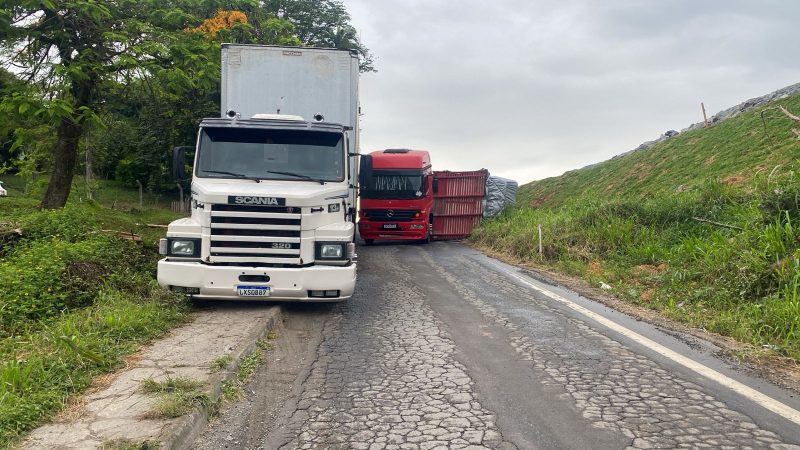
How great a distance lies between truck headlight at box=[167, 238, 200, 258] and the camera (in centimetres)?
733

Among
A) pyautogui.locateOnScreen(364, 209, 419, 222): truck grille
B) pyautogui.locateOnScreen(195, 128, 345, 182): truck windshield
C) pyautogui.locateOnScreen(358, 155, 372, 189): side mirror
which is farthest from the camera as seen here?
pyautogui.locateOnScreen(364, 209, 419, 222): truck grille

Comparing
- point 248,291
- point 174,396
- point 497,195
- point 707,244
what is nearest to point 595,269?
point 707,244

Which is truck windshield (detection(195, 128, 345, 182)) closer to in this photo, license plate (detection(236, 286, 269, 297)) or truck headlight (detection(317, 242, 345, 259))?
truck headlight (detection(317, 242, 345, 259))

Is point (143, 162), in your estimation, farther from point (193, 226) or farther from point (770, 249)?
point (770, 249)

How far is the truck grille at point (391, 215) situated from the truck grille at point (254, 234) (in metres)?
12.1

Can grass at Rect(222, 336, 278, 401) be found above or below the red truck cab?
below

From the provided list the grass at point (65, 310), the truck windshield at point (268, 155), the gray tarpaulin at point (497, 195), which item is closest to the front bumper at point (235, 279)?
the grass at point (65, 310)

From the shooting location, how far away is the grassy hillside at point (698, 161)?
18312 mm

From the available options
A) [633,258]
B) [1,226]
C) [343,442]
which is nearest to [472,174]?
[633,258]

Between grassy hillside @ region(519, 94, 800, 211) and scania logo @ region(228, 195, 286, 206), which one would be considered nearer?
scania logo @ region(228, 195, 286, 206)

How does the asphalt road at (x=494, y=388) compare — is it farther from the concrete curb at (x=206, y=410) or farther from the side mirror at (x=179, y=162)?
the side mirror at (x=179, y=162)

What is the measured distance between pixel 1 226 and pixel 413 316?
307 inches

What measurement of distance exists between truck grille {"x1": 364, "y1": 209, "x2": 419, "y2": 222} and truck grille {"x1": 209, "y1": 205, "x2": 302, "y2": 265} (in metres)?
12.1

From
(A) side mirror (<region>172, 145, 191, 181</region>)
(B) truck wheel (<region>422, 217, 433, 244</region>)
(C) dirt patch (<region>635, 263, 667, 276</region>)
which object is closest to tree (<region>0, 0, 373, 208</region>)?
(A) side mirror (<region>172, 145, 191, 181</region>)
